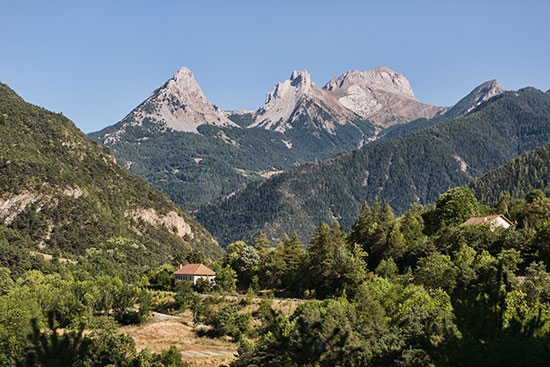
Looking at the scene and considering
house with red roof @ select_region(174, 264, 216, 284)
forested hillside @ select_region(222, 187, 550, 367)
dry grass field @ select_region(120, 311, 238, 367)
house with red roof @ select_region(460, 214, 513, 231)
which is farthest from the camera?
house with red roof @ select_region(174, 264, 216, 284)

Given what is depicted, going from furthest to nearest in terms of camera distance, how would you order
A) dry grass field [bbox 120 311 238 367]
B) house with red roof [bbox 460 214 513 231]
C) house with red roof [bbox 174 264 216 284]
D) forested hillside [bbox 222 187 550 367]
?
house with red roof [bbox 174 264 216 284], house with red roof [bbox 460 214 513 231], dry grass field [bbox 120 311 238 367], forested hillside [bbox 222 187 550 367]

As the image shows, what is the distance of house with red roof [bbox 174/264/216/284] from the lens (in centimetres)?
13475

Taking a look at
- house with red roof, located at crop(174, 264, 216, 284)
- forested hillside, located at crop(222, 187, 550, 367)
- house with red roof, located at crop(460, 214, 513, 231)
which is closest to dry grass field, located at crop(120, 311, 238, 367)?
forested hillside, located at crop(222, 187, 550, 367)

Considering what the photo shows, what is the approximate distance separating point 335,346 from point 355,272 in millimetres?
51206

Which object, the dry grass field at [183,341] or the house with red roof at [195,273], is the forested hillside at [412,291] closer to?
the house with red roof at [195,273]

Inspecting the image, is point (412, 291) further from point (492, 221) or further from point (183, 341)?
point (183, 341)

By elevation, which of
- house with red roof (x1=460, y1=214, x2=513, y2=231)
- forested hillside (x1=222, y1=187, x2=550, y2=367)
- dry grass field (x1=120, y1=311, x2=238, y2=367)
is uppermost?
house with red roof (x1=460, y1=214, x2=513, y2=231)

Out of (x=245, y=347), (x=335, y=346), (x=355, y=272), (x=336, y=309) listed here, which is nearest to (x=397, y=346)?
(x=335, y=346)

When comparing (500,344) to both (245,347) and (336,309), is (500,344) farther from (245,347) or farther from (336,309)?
(245,347)

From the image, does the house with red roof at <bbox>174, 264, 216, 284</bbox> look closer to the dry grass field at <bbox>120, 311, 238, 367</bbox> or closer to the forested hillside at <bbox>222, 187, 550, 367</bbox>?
the forested hillside at <bbox>222, 187, 550, 367</bbox>

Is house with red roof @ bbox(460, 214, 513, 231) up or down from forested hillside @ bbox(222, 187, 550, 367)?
up

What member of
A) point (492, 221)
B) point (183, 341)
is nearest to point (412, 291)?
Result: point (492, 221)

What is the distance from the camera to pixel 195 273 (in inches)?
5330

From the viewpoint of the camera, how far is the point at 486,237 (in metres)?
97.4
